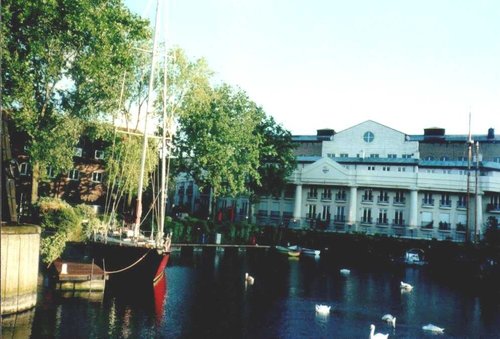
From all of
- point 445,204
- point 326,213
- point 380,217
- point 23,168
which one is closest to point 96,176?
point 23,168

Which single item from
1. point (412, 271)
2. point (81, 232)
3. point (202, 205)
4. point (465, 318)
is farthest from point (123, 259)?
point (202, 205)

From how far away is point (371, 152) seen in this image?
265ft

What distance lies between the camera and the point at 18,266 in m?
20.1

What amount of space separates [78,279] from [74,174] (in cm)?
4640

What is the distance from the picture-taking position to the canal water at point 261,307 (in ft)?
74.6

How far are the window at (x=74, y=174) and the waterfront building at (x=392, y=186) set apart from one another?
27591mm

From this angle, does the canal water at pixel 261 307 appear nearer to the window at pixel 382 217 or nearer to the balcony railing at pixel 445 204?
the balcony railing at pixel 445 204

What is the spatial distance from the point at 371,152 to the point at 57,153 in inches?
1994

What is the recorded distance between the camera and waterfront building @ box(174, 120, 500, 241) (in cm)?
6981

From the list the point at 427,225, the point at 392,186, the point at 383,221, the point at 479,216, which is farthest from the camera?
the point at 383,221

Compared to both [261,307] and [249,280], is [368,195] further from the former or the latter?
[261,307]

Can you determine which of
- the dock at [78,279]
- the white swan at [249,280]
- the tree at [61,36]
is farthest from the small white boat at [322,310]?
the tree at [61,36]

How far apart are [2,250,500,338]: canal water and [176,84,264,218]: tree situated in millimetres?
17152

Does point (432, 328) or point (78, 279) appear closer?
point (432, 328)
